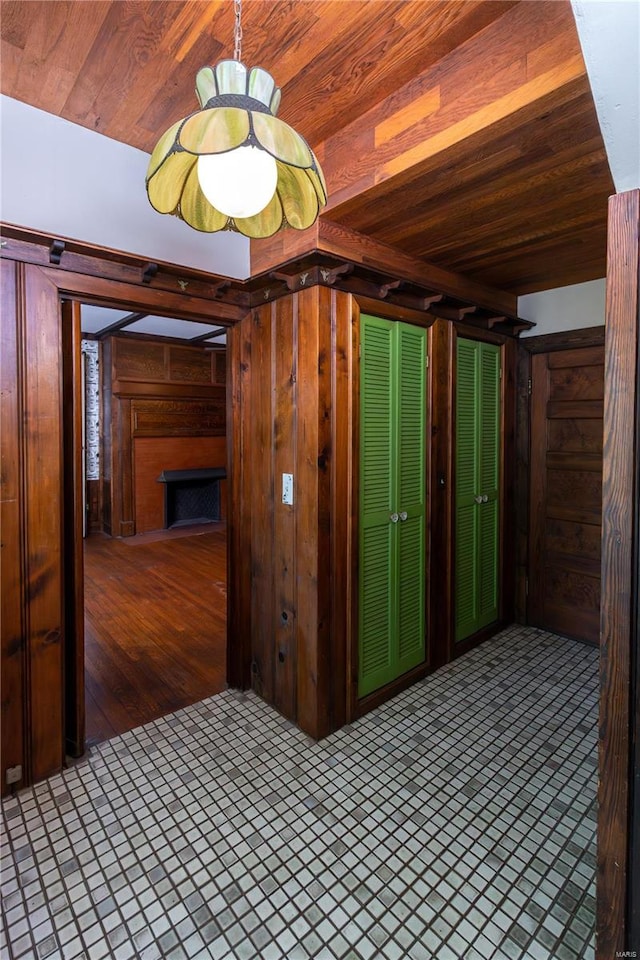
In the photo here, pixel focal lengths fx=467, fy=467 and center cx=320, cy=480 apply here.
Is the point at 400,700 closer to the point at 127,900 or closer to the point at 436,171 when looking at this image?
the point at 127,900

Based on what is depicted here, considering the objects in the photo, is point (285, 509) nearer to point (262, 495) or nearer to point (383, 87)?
point (262, 495)

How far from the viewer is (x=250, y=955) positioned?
1.24 meters

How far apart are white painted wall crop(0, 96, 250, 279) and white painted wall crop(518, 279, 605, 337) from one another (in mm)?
2183

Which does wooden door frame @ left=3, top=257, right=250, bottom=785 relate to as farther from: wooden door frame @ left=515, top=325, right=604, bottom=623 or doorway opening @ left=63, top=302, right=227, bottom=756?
wooden door frame @ left=515, top=325, right=604, bottom=623

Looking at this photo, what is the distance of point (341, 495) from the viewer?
2.14 m

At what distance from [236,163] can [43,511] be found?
4.75ft

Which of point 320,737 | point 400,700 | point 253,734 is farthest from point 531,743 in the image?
point 253,734

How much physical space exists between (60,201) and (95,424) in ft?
15.1

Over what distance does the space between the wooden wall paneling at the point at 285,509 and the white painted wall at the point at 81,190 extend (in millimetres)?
475

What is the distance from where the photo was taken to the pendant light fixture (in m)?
0.88

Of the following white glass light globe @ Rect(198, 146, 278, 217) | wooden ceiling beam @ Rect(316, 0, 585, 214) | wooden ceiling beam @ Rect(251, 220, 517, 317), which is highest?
wooden ceiling beam @ Rect(316, 0, 585, 214)

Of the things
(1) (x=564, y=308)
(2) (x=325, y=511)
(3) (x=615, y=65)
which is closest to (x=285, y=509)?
(2) (x=325, y=511)

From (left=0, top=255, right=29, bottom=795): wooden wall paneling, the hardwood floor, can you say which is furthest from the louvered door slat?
(left=0, top=255, right=29, bottom=795): wooden wall paneling

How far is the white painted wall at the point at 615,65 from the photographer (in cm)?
79
